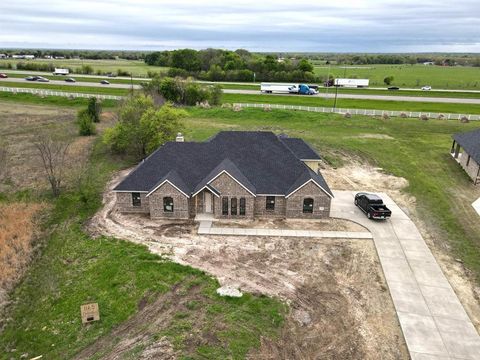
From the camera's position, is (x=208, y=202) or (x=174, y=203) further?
(x=208, y=202)

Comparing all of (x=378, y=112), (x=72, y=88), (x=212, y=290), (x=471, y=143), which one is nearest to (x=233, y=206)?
(x=212, y=290)

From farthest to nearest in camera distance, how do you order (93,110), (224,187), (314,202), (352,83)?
(352,83), (93,110), (314,202), (224,187)

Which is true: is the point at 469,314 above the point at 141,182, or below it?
below

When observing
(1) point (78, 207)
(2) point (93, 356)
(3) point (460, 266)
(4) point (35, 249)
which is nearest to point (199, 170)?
(1) point (78, 207)

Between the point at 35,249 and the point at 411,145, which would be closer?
the point at 35,249

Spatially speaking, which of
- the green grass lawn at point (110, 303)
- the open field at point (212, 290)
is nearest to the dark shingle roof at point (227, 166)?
the open field at point (212, 290)

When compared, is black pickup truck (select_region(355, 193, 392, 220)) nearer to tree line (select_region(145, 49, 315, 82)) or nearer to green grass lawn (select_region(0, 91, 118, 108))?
green grass lawn (select_region(0, 91, 118, 108))

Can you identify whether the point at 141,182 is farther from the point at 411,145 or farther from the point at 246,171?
the point at 411,145

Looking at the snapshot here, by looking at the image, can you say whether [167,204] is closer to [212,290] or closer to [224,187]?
[224,187]
